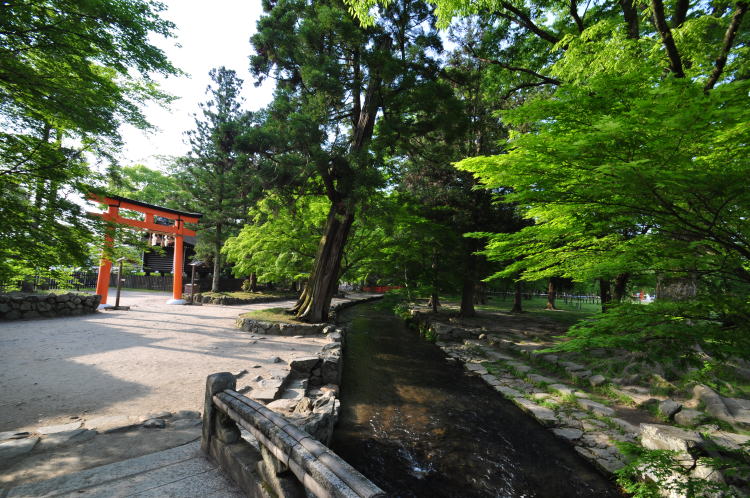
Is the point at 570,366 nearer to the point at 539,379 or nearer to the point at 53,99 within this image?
the point at 539,379

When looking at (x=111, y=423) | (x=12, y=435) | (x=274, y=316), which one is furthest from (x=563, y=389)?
(x=274, y=316)

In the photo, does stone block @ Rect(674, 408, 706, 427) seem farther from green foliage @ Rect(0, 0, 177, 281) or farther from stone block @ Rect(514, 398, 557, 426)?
green foliage @ Rect(0, 0, 177, 281)

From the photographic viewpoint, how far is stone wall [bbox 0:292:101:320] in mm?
10500

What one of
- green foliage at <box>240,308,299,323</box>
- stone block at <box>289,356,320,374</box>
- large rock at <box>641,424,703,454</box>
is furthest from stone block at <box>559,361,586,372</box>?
green foliage at <box>240,308,299,323</box>

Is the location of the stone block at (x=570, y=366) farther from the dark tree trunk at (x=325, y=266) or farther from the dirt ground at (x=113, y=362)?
the dark tree trunk at (x=325, y=266)

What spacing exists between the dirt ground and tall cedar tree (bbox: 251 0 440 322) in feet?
12.4

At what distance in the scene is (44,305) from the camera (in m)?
11.4

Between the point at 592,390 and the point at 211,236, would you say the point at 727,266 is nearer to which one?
the point at 592,390

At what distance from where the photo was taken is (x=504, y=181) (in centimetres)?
343

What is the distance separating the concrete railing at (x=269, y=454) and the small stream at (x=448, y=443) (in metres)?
1.92

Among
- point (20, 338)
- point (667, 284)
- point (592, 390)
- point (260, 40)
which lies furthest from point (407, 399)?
point (260, 40)

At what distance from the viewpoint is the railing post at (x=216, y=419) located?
3121 millimetres

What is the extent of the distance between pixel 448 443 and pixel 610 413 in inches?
125

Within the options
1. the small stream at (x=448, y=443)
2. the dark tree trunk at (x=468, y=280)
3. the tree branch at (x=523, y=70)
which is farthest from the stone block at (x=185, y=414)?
the dark tree trunk at (x=468, y=280)
